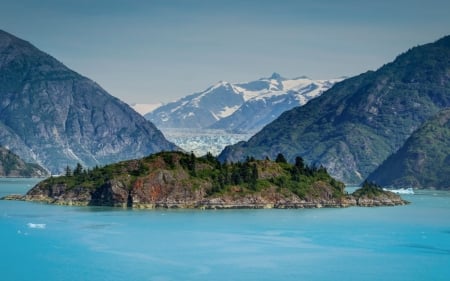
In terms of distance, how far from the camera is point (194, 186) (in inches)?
6658

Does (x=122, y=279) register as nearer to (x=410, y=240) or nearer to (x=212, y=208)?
(x=410, y=240)

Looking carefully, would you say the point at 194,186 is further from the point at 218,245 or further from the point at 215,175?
the point at 218,245

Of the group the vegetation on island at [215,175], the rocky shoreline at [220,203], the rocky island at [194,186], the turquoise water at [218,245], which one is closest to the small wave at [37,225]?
the turquoise water at [218,245]

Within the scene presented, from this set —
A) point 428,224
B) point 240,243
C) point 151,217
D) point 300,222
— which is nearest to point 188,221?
point 151,217

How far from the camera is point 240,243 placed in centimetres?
11369

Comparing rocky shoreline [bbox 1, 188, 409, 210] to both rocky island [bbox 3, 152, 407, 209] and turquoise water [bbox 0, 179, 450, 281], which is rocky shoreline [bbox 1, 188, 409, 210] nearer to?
rocky island [bbox 3, 152, 407, 209]

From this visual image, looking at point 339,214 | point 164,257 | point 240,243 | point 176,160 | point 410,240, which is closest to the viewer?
point 164,257

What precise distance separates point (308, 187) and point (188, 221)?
146 feet

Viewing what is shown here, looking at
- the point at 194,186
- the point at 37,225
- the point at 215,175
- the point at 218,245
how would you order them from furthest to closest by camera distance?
1. the point at 215,175
2. the point at 194,186
3. the point at 37,225
4. the point at 218,245

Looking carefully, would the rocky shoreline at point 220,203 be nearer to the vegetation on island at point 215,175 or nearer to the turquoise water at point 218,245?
the vegetation on island at point 215,175

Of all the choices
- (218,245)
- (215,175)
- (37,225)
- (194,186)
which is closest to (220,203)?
(194,186)

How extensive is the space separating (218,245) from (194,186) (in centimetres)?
5836

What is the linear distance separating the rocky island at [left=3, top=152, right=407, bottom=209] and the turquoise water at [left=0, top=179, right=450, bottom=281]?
619 centimetres

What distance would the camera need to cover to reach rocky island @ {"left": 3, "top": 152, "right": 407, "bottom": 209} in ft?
550
